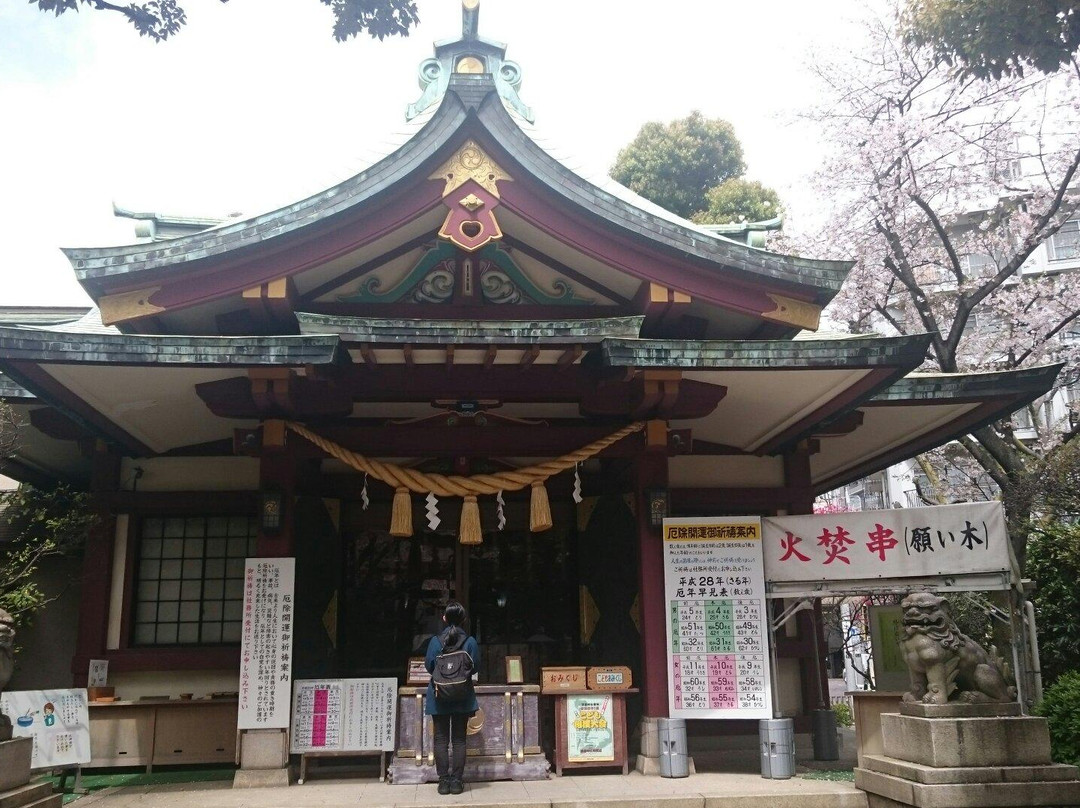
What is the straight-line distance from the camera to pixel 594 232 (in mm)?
9344

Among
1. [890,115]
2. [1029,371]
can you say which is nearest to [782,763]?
[1029,371]

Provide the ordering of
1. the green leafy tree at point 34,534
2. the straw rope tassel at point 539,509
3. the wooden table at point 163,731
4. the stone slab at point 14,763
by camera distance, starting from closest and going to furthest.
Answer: the stone slab at point 14,763 → the straw rope tassel at point 539,509 → the wooden table at point 163,731 → the green leafy tree at point 34,534

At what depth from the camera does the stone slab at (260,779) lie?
28.4ft

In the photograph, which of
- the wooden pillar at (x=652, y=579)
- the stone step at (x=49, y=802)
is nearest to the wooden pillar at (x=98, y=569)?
the stone step at (x=49, y=802)

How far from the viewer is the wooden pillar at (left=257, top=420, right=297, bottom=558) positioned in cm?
930

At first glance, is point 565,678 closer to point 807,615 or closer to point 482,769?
point 482,769

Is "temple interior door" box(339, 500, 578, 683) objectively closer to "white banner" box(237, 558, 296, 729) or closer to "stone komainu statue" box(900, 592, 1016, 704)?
"white banner" box(237, 558, 296, 729)

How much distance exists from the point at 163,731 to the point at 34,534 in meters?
3.24

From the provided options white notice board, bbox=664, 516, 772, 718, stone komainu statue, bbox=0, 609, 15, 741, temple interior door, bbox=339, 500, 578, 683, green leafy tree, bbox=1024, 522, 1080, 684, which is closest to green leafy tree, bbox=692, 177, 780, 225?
green leafy tree, bbox=1024, 522, 1080, 684

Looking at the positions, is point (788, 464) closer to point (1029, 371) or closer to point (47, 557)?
point (1029, 371)

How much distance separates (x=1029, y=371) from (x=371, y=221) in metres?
7.13

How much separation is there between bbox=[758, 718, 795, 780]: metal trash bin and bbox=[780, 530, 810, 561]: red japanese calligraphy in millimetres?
1631

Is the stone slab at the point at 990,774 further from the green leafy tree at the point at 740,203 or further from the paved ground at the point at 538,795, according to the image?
the green leafy tree at the point at 740,203

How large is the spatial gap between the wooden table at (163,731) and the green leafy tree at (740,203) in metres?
23.4
